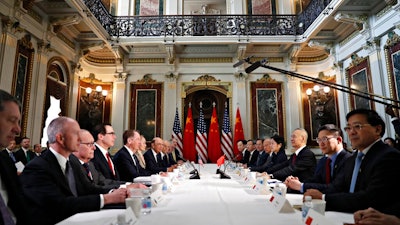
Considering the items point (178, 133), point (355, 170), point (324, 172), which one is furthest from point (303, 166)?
point (178, 133)

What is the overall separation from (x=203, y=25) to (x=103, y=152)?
21.4 feet

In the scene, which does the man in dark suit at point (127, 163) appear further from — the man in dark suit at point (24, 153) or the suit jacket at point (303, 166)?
the man in dark suit at point (24, 153)

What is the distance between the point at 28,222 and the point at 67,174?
19.4 inches

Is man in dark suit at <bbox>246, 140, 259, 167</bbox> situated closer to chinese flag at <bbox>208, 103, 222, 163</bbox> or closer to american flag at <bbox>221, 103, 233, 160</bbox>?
american flag at <bbox>221, 103, 233, 160</bbox>

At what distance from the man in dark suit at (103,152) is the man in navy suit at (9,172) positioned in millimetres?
1592

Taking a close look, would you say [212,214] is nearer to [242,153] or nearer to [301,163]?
[301,163]

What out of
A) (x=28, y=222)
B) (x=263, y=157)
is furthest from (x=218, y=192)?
(x=263, y=157)

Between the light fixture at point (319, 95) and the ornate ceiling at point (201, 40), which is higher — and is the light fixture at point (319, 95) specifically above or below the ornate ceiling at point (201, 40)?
below

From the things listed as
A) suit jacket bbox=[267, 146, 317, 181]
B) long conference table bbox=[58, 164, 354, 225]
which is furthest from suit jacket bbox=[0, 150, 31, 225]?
suit jacket bbox=[267, 146, 317, 181]

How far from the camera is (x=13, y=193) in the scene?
1387 millimetres

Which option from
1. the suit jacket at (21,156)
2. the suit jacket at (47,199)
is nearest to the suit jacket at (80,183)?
the suit jacket at (47,199)

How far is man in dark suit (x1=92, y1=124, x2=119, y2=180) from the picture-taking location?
9.96 feet

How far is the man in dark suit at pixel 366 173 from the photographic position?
1571 mm

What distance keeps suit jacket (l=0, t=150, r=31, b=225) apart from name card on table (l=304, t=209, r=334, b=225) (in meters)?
1.44
